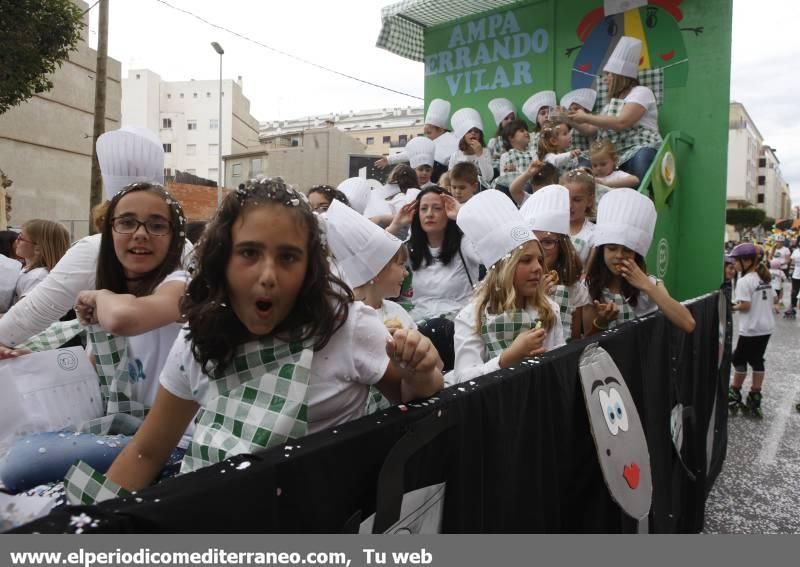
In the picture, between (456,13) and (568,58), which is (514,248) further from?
(456,13)

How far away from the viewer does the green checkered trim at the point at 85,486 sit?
1167 millimetres

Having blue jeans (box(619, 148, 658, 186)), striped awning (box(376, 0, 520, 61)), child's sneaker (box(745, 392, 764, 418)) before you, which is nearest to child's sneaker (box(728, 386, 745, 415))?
child's sneaker (box(745, 392, 764, 418))

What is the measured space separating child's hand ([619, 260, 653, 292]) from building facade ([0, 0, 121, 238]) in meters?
24.8

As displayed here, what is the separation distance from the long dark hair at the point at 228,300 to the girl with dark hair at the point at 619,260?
219 centimetres

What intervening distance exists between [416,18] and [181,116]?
70397 millimetres

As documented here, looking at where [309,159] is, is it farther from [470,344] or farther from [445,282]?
[470,344]

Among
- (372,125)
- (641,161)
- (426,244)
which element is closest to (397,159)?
(641,161)

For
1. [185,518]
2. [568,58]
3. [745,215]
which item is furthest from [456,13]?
[745,215]

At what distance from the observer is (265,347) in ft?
4.77

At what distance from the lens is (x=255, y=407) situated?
137cm

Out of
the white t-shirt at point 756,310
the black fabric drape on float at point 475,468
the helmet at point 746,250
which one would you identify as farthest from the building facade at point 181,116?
the black fabric drape on float at point 475,468

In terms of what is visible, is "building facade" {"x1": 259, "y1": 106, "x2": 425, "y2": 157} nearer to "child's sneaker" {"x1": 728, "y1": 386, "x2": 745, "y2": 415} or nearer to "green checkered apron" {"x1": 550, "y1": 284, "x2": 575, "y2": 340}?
"child's sneaker" {"x1": 728, "y1": 386, "x2": 745, "y2": 415}

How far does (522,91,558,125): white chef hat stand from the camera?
7.25m

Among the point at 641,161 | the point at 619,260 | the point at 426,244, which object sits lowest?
the point at 619,260
